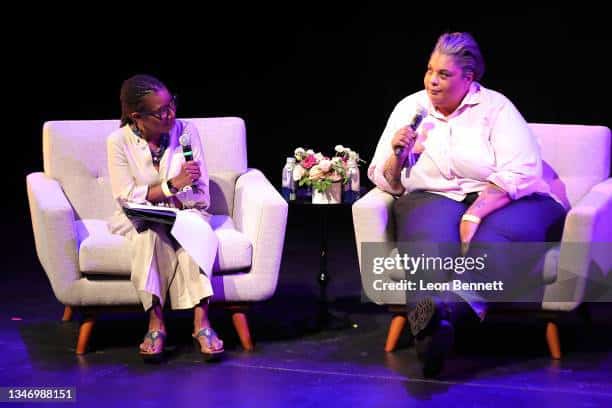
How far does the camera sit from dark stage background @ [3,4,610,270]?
6582 millimetres

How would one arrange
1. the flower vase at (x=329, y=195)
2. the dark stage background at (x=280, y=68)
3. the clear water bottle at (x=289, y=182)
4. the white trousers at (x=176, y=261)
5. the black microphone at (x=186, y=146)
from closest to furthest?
1. the white trousers at (x=176, y=261)
2. the black microphone at (x=186, y=146)
3. the flower vase at (x=329, y=195)
4. the clear water bottle at (x=289, y=182)
5. the dark stage background at (x=280, y=68)

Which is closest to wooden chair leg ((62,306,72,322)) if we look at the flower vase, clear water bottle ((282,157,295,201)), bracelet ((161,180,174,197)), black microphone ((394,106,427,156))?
bracelet ((161,180,174,197))

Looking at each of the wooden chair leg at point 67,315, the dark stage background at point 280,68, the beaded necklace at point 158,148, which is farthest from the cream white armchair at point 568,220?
the dark stage background at point 280,68

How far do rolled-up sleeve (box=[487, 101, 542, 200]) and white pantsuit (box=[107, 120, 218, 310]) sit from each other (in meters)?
1.18

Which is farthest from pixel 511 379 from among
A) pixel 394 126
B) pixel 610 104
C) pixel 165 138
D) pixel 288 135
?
pixel 288 135

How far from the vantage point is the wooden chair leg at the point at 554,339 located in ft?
13.4

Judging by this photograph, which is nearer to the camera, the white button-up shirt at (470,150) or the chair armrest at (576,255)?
the chair armrest at (576,255)

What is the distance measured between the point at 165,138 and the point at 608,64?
3.34m

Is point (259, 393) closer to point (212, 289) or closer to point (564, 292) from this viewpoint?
point (212, 289)

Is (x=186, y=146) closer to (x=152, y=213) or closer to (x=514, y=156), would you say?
(x=152, y=213)

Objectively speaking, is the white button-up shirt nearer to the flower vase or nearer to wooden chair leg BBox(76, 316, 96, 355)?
the flower vase

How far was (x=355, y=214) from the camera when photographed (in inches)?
162

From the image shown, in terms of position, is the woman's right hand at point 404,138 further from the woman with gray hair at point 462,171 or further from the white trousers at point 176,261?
the white trousers at point 176,261

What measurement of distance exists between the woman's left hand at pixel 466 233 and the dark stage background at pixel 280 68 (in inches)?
112
